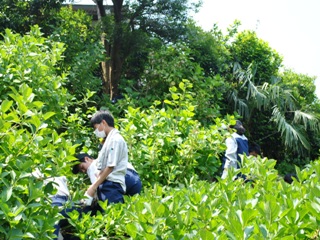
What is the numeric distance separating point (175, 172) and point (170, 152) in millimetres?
346

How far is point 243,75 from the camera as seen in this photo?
38.4ft

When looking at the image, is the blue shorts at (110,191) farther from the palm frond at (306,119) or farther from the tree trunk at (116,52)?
the palm frond at (306,119)

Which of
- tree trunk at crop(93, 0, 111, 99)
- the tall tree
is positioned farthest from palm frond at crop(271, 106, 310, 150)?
tree trunk at crop(93, 0, 111, 99)

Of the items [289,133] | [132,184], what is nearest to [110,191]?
[132,184]

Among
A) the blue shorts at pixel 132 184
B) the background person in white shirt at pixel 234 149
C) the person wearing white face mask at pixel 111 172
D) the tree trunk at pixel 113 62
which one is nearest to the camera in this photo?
the person wearing white face mask at pixel 111 172

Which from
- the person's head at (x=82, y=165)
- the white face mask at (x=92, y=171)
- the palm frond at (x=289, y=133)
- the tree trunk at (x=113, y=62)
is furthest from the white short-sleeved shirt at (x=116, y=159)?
the palm frond at (x=289, y=133)

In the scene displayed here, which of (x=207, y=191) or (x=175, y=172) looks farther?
(x=175, y=172)

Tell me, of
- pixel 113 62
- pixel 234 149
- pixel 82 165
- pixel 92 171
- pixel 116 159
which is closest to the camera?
pixel 116 159

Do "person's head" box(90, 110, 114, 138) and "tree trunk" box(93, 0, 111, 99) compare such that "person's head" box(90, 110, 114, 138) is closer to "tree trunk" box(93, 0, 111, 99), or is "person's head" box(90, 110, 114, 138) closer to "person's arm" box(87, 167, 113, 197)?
"person's arm" box(87, 167, 113, 197)

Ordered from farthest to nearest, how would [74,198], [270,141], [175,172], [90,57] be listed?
[270,141] → [90,57] → [175,172] → [74,198]

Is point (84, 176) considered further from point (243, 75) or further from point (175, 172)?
point (243, 75)

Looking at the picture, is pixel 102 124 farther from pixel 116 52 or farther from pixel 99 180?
pixel 116 52

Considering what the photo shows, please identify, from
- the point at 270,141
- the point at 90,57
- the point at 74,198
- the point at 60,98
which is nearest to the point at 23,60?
the point at 60,98

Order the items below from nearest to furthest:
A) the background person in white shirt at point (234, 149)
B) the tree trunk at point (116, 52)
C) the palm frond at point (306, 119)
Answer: the background person in white shirt at point (234, 149), the tree trunk at point (116, 52), the palm frond at point (306, 119)
